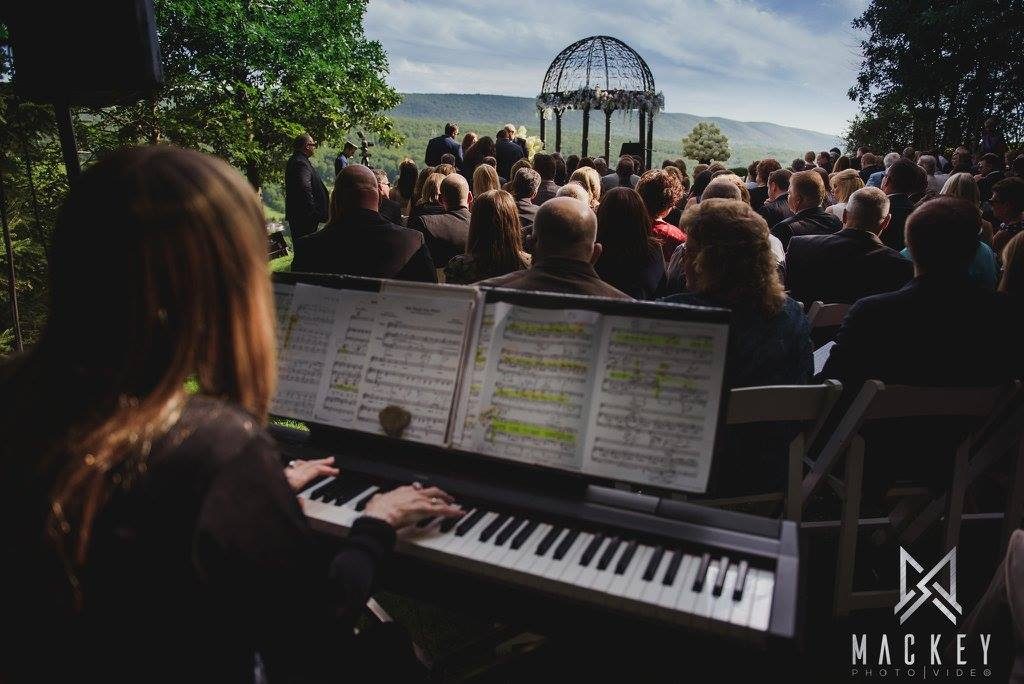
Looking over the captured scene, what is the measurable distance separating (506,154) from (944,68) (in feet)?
49.5

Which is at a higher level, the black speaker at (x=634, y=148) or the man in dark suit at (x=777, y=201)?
the black speaker at (x=634, y=148)

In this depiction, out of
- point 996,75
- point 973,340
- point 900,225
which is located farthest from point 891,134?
point 973,340

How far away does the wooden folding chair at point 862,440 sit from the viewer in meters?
2.55

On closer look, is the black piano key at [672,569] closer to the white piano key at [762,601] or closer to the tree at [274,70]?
the white piano key at [762,601]

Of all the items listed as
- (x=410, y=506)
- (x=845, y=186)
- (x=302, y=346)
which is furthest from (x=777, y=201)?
(x=410, y=506)

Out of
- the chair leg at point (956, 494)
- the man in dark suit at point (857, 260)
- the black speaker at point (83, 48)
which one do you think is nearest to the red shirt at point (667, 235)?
the man in dark suit at point (857, 260)

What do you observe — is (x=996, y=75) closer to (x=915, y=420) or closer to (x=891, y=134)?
(x=891, y=134)

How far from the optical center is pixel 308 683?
5.24ft

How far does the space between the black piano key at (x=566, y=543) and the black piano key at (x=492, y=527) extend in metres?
0.17

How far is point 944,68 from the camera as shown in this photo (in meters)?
18.7

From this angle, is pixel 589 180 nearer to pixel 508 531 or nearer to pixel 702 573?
pixel 508 531

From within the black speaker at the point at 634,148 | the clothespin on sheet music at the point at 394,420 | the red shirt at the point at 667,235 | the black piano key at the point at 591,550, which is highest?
the black speaker at the point at 634,148

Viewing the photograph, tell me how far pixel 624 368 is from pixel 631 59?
15.8 metres

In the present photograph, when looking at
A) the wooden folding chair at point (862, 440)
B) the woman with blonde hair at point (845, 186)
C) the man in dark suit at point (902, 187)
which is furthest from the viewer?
the woman with blonde hair at point (845, 186)
